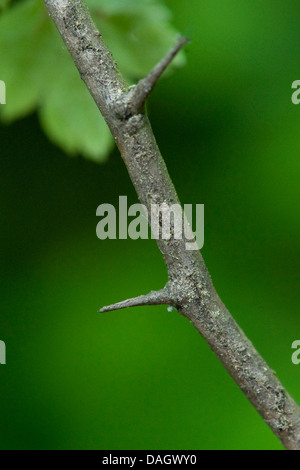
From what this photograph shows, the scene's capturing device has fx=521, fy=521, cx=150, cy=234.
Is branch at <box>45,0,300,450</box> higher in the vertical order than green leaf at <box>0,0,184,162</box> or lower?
lower

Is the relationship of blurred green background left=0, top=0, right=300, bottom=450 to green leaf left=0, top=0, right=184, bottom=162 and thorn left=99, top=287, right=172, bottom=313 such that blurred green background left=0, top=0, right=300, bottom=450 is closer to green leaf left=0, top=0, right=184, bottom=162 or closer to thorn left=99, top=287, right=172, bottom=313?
green leaf left=0, top=0, right=184, bottom=162

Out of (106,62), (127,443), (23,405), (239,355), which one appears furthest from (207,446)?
(106,62)

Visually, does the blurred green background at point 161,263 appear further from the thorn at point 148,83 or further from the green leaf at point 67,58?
the thorn at point 148,83

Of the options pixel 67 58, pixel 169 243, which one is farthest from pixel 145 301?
pixel 67 58

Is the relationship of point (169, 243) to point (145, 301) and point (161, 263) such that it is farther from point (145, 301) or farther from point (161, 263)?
point (161, 263)

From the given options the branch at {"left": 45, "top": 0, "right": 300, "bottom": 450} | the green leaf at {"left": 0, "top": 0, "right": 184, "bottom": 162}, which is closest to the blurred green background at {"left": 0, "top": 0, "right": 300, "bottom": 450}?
the green leaf at {"left": 0, "top": 0, "right": 184, "bottom": 162}

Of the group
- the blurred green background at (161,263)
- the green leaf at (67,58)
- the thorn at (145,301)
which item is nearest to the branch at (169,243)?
the thorn at (145,301)
